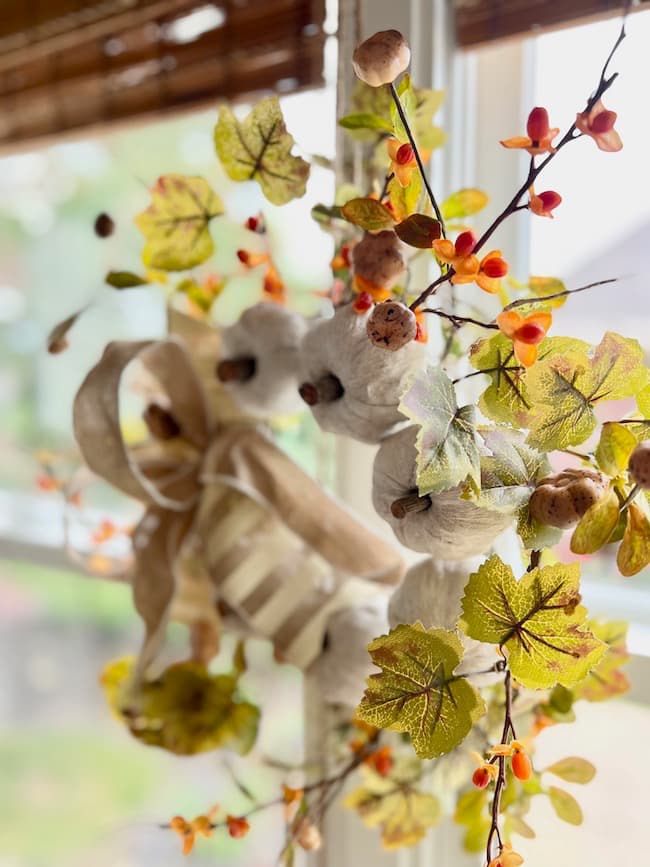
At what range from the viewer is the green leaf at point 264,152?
485mm

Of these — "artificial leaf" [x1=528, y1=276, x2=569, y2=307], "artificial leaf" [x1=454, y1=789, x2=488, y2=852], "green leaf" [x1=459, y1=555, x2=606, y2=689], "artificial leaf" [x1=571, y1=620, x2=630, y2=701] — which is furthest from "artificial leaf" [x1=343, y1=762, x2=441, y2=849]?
"artificial leaf" [x1=528, y1=276, x2=569, y2=307]

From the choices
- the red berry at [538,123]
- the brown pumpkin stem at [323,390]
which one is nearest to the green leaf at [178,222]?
the brown pumpkin stem at [323,390]

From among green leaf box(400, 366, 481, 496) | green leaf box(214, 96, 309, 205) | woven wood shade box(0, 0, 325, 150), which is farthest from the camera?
woven wood shade box(0, 0, 325, 150)

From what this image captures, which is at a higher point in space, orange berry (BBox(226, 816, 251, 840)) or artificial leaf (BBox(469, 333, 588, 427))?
artificial leaf (BBox(469, 333, 588, 427))

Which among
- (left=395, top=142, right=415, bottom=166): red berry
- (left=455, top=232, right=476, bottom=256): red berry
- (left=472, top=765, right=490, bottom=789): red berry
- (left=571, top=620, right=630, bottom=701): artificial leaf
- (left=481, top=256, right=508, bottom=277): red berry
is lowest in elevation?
(left=571, top=620, right=630, bottom=701): artificial leaf

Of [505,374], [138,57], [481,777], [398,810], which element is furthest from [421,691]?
[138,57]

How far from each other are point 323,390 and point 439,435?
129 millimetres

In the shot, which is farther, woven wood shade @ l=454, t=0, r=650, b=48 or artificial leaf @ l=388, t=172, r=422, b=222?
woven wood shade @ l=454, t=0, r=650, b=48

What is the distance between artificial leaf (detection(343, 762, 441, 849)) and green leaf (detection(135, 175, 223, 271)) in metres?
0.39

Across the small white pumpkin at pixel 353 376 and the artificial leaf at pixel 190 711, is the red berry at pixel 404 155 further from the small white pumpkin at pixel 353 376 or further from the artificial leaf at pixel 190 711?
the artificial leaf at pixel 190 711

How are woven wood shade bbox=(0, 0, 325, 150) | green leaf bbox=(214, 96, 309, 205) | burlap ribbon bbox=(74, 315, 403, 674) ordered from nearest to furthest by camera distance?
green leaf bbox=(214, 96, 309, 205) → burlap ribbon bbox=(74, 315, 403, 674) → woven wood shade bbox=(0, 0, 325, 150)

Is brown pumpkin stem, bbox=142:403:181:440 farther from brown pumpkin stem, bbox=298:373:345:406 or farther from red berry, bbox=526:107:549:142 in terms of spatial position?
red berry, bbox=526:107:549:142

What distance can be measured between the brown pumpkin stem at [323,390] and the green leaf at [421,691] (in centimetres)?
15

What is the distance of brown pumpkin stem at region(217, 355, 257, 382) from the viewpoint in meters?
0.58
